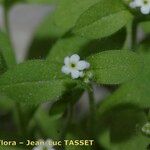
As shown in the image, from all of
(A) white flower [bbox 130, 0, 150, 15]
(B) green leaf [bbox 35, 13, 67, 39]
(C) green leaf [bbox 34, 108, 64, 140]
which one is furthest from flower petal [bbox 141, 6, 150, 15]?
(C) green leaf [bbox 34, 108, 64, 140]

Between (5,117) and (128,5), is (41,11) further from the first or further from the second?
(128,5)

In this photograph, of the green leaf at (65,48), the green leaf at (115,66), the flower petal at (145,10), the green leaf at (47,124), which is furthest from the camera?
the green leaf at (47,124)

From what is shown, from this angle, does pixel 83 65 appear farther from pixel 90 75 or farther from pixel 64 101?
pixel 64 101

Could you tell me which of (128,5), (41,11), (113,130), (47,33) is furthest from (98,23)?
(41,11)

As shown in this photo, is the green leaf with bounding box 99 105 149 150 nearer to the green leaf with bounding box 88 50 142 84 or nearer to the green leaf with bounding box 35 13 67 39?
the green leaf with bounding box 88 50 142 84

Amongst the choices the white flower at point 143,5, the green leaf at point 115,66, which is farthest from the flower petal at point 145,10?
the green leaf at point 115,66

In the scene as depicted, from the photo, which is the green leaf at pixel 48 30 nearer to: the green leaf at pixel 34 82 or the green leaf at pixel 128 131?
the green leaf at pixel 128 131

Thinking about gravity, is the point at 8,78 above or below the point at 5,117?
above
